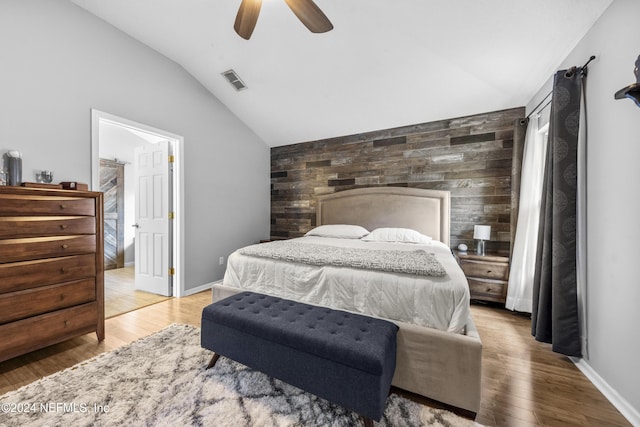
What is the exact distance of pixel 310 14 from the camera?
5.55ft

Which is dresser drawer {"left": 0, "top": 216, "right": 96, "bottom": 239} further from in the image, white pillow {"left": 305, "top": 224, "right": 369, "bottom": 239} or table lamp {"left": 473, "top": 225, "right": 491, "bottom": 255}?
table lamp {"left": 473, "top": 225, "right": 491, "bottom": 255}

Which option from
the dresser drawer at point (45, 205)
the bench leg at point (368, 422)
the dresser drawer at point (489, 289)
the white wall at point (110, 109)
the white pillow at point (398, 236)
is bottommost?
the bench leg at point (368, 422)

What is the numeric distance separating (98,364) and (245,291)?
43.0 inches

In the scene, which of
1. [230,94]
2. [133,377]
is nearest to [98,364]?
[133,377]

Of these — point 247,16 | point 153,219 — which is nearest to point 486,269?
point 247,16

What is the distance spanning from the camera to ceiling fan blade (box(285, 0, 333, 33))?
1604mm

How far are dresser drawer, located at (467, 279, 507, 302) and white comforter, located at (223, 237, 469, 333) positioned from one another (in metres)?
1.25

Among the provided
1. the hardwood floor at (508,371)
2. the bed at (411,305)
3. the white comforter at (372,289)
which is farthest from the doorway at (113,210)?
the white comforter at (372,289)

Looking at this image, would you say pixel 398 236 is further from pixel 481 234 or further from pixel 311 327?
pixel 311 327

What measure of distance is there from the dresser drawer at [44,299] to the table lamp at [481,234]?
12.9 feet

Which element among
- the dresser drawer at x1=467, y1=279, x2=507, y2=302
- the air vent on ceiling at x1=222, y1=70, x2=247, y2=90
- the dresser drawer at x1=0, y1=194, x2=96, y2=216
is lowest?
the dresser drawer at x1=467, y1=279, x2=507, y2=302

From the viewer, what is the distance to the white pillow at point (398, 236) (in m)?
3.05

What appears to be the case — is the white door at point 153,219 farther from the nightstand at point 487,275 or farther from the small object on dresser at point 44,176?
the nightstand at point 487,275

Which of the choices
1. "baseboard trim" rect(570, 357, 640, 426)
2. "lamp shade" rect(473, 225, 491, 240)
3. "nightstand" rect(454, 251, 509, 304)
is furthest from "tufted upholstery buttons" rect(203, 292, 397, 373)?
"lamp shade" rect(473, 225, 491, 240)
